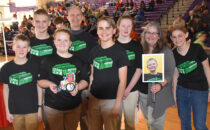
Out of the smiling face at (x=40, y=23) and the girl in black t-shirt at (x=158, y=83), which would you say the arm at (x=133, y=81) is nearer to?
the girl in black t-shirt at (x=158, y=83)

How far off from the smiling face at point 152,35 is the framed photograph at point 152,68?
19cm

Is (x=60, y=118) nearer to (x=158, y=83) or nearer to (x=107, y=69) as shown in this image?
(x=107, y=69)

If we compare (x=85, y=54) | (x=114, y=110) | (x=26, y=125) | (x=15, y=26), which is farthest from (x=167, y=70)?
(x=15, y=26)

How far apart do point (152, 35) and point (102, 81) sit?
788 mm

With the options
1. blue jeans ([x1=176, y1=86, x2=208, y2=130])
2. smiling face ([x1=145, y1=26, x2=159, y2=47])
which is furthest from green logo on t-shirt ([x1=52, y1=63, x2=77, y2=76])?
blue jeans ([x1=176, y1=86, x2=208, y2=130])

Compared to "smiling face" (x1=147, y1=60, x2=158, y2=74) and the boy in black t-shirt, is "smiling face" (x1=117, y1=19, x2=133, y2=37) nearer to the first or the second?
"smiling face" (x1=147, y1=60, x2=158, y2=74)

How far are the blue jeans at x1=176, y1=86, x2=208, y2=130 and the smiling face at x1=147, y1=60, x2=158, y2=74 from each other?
55 cm

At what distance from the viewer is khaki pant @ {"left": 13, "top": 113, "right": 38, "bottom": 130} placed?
2086mm

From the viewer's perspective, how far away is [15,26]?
15664 mm

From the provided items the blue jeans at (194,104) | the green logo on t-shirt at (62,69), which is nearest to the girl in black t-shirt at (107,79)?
the green logo on t-shirt at (62,69)

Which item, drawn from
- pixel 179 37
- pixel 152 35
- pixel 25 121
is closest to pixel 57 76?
pixel 25 121

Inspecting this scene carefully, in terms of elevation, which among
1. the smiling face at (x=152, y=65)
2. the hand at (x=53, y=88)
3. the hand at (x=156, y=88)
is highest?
the smiling face at (x=152, y=65)

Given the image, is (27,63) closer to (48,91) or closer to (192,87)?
(48,91)

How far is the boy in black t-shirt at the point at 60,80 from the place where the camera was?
1.92 metres
